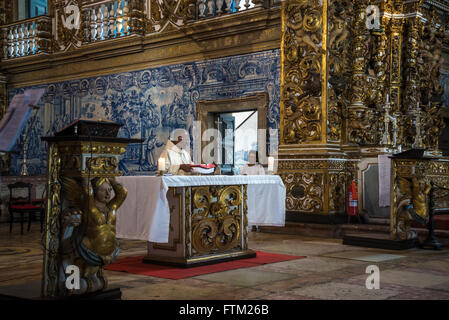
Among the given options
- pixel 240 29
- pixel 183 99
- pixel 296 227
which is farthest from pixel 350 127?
pixel 183 99

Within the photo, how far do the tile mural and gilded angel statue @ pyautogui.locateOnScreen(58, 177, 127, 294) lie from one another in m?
6.13

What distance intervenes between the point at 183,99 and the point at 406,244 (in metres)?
5.67

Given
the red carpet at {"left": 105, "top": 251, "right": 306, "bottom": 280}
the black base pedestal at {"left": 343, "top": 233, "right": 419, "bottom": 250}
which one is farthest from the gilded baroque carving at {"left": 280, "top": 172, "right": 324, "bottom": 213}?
the red carpet at {"left": 105, "top": 251, "right": 306, "bottom": 280}

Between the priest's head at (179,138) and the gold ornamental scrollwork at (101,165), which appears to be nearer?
the gold ornamental scrollwork at (101,165)

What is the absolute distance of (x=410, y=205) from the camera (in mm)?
7324

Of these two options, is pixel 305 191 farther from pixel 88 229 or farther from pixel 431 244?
pixel 88 229

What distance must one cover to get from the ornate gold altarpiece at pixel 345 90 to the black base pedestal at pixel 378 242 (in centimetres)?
122

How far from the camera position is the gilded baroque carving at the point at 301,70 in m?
9.05

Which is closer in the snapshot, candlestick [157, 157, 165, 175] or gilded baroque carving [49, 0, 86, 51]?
candlestick [157, 157, 165, 175]

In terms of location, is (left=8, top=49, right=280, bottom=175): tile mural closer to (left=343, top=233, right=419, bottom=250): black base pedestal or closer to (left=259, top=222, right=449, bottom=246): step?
(left=259, top=222, right=449, bottom=246): step

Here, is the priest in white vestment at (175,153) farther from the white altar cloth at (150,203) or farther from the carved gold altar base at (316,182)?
the carved gold altar base at (316,182)

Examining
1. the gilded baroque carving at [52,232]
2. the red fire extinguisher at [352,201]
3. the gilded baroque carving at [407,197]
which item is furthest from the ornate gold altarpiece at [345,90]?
the gilded baroque carving at [52,232]

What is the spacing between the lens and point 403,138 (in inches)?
409

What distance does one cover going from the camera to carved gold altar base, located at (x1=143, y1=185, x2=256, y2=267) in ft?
19.0
